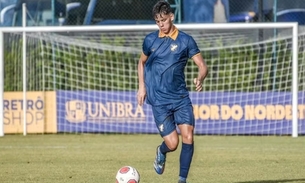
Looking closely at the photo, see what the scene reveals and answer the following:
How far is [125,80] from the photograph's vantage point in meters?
23.0

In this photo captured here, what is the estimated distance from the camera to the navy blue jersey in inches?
426

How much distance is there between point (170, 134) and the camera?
10938 millimetres

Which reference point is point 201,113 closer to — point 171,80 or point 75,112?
point 75,112

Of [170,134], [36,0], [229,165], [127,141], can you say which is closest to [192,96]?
[127,141]

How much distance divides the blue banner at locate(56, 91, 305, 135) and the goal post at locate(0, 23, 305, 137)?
0.02 meters

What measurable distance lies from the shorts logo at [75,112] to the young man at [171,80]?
441 inches

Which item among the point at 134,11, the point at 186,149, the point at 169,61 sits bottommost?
the point at 186,149

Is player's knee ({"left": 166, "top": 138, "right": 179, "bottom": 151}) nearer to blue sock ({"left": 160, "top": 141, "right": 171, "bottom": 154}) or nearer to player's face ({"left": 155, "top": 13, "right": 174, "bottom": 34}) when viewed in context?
blue sock ({"left": 160, "top": 141, "right": 171, "bottom": 154})

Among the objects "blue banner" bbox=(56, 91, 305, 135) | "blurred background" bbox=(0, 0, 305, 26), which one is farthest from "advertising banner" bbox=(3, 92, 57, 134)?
"blurred background" bbox=(0, 0, 305, 26)

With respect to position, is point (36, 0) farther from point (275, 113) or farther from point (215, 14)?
point (275, 113)

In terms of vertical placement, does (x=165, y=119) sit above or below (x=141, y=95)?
below

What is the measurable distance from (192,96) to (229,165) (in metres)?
7.89

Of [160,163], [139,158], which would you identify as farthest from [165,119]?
[139,158]

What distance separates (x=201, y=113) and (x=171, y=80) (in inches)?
436
